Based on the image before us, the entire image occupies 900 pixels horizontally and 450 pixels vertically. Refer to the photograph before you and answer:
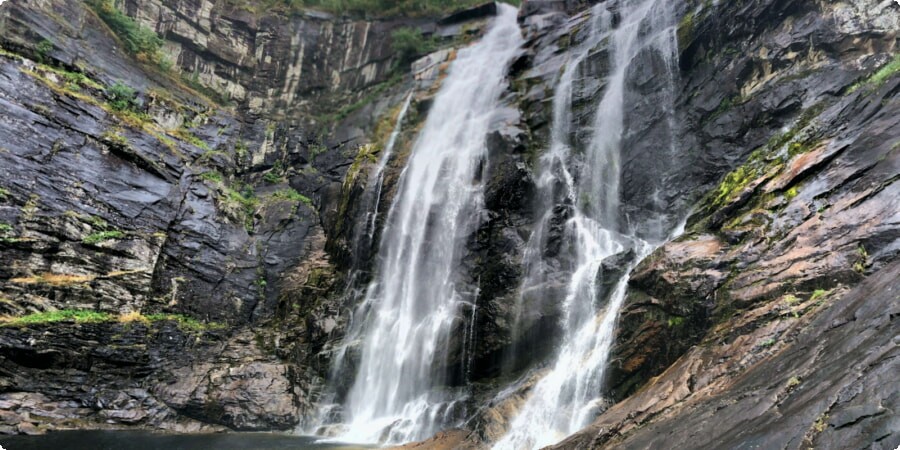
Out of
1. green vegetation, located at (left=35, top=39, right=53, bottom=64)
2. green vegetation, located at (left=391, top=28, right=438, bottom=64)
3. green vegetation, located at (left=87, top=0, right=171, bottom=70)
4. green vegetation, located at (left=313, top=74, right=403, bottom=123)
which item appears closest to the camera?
green vegetation, located at (left=35, top=39, right=53, bottom=64)

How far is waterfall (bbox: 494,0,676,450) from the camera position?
10805 millimetres

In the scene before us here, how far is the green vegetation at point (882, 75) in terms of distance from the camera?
10508mm

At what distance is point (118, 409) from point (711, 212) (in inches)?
634

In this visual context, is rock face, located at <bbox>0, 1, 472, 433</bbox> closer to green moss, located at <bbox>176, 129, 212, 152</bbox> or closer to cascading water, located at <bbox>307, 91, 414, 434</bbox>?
green moss, located at <bbox>176, 129, 212, 152</bbox>

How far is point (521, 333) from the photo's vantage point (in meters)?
13.4

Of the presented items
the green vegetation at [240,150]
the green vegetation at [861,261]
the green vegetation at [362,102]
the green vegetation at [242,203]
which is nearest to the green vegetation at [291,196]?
the green vegetation at [242,203]

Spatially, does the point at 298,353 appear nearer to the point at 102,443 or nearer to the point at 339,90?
the point at 102,443

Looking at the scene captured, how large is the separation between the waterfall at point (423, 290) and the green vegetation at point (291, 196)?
6045 mm

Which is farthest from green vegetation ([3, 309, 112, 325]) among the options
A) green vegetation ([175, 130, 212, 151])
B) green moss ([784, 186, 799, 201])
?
green moss ([784, 186, 799, 201])

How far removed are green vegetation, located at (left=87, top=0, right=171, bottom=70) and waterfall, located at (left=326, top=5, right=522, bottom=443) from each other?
13.8 meters

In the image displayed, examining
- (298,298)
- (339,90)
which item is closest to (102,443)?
(298,298)

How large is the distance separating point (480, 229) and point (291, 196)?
38.0 feet

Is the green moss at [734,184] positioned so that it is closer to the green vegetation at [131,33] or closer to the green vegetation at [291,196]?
the green vegetation at [291,196]

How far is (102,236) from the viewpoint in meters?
16.6
